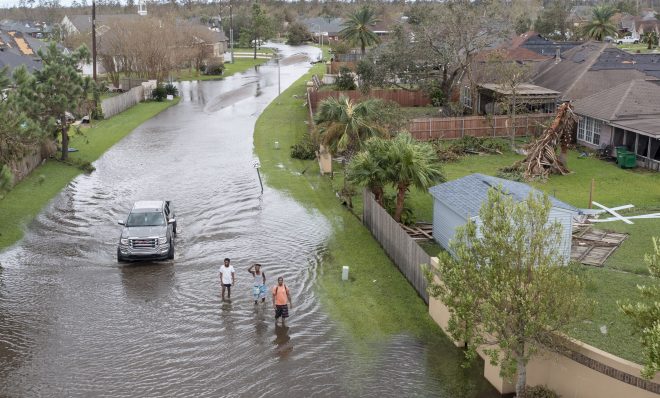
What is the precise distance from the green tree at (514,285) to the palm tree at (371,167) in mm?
11706

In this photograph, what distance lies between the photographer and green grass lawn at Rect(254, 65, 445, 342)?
19812 millimetres

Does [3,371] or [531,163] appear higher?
[531,163]

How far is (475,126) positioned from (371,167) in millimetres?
20606

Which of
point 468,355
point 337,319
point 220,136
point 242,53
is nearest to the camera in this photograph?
point 468,355

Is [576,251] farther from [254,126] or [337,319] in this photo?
[254,126]

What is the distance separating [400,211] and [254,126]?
28.6 metres

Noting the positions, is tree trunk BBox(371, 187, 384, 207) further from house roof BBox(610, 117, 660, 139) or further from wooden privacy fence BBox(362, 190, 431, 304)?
house roof BBox(610, 117, 660, 139)

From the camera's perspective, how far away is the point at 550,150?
35094 mm

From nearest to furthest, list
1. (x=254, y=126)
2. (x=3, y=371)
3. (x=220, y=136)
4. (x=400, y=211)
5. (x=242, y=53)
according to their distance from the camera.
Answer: (x=3, y=371) < (x=400, y=211) < (x=220, y=136) < (x=254, y=126) < (x=242, y=53)

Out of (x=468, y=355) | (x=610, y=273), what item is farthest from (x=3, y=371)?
(x=610, y=273)

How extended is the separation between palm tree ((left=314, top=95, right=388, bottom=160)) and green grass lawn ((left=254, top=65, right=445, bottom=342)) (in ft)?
9.36

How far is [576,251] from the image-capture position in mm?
23625

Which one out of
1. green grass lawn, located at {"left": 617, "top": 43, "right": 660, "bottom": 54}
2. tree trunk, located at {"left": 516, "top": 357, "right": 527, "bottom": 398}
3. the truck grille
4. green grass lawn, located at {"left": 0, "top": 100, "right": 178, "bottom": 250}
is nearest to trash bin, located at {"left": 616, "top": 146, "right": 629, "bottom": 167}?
the truck grille

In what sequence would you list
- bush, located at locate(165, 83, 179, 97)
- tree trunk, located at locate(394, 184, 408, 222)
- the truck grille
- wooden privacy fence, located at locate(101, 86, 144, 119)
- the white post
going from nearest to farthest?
the white post < the truck grille < tree trunk, located at locate(394, 184, 408, 222) < wooden privacy fence, located at locate(101, 86, 144, 119) < bush, located at locate(165, 83, 179, 97)
